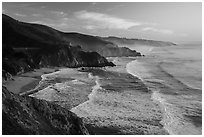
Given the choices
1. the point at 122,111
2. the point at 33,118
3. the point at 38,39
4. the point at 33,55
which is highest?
the point at 38,39

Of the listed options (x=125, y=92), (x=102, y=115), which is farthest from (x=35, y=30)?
(x=102, y=115)

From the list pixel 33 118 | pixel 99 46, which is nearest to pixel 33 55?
pixel 33 118

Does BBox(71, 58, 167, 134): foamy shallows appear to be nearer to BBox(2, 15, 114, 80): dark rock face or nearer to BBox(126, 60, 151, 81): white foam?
BBox(126, 60, 151, 81): white foam

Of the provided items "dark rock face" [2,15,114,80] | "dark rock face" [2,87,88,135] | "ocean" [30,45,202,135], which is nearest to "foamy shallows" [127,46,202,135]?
"ocean" [30,45,202,135]

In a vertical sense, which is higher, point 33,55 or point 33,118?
point 33,55

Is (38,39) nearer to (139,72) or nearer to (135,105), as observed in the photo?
(139,72)

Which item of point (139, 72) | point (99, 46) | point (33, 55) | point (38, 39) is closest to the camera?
point (139, 72)

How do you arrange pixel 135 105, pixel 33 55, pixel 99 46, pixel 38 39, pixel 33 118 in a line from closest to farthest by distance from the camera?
pixel 33 118, pixel 135 105, pixel 33 55, pixel 38 39, pixel 99 46

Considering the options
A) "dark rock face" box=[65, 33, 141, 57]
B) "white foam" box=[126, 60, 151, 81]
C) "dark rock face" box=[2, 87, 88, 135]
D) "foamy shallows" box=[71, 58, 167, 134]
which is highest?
"dark rock face" box=[65, 33, 141, 57]
